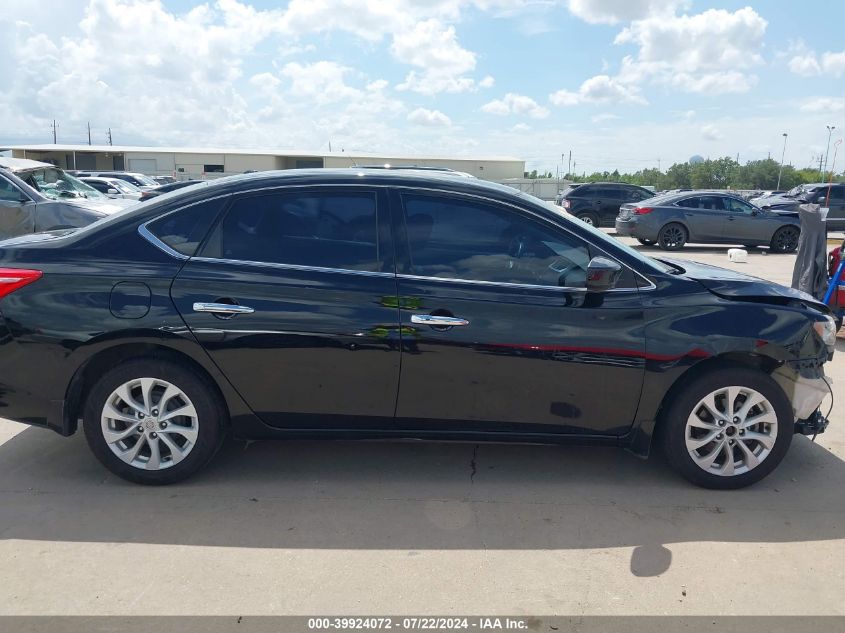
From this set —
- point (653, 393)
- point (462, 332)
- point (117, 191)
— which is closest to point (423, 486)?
point (462, 332)

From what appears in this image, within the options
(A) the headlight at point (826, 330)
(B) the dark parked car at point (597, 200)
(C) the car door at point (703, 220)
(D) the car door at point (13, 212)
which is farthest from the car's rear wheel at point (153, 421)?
(B) the dark parked car at point (597, 200)

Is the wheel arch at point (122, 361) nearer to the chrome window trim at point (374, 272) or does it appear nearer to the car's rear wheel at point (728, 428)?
the chrome window trim at point (374, 272)

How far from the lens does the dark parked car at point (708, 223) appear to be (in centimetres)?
1745

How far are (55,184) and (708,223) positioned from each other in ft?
47.4

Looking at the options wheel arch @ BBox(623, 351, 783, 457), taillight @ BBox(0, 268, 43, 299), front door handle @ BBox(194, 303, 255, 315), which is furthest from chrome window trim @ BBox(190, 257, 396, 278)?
wheel arch @ BBox(623, 351, 783, 457)

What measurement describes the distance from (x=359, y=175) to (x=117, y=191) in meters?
22.4

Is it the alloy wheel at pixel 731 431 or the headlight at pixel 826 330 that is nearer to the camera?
the alloy wheel at pixel 731 431

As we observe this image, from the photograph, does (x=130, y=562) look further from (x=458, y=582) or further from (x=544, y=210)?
(x=544, y=210)

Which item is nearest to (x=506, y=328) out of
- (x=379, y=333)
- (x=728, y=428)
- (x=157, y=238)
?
(x=379, y=333)

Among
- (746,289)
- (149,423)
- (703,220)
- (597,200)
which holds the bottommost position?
(149,423)

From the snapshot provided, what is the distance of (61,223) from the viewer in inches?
405

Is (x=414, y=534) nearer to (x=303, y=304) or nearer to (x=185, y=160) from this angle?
(x=303, y=304)

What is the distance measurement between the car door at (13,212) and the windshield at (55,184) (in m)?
0.47

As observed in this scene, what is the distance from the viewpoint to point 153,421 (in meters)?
3.88
